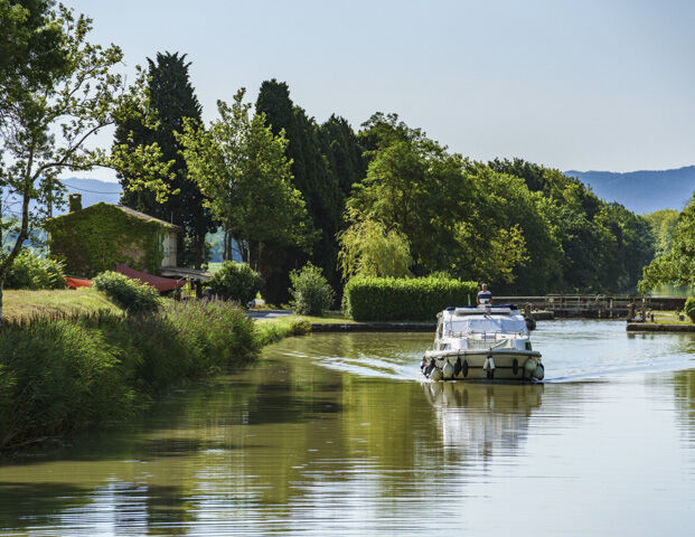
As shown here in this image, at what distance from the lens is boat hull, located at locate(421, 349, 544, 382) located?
28.2 metres

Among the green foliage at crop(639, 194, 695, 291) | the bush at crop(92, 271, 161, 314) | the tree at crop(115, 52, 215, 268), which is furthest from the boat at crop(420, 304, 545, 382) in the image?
the tree at crop(115, 52, 215, 268)

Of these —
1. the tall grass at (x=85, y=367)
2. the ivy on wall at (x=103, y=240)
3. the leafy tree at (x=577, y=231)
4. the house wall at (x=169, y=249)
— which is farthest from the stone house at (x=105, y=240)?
the leafy tree at (x=577, y=231)

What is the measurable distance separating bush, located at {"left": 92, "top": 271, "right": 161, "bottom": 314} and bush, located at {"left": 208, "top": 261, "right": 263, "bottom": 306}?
101 ft

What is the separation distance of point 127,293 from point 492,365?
15.4m

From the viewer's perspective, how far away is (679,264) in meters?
72.9

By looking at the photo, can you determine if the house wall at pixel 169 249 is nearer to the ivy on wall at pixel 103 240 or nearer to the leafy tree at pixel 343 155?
the ivy on wall at pixel 103 240

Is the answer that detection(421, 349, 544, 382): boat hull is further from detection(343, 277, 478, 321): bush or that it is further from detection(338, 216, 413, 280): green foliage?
detection(338, 216, 413, 280): green foliage

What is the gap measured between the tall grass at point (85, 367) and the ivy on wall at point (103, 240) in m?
43.0

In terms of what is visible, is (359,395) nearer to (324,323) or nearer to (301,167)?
(324,323)

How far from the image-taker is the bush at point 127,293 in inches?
1459

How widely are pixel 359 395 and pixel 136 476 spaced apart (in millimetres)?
11974

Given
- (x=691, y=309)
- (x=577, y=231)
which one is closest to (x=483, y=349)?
(x=691, y=309)

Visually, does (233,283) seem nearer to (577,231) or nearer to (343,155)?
(343,155)

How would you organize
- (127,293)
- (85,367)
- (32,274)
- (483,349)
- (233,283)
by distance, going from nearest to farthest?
(85,367)
(483,349)
(127,293)
(32,274)
(233,283)
